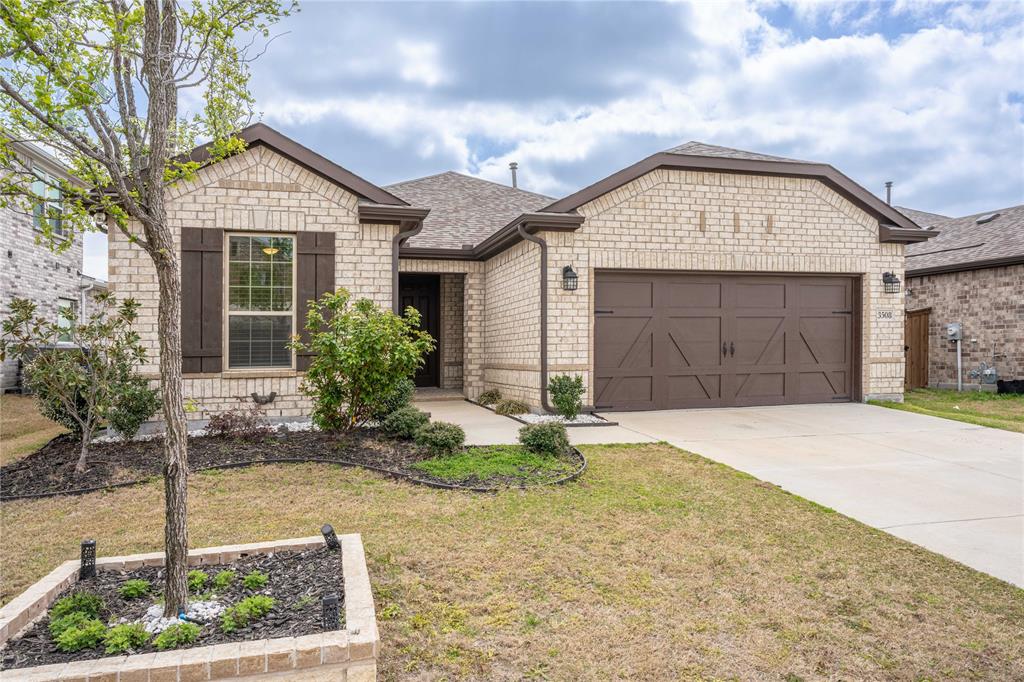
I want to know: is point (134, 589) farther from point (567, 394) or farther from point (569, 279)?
point (569, 279)

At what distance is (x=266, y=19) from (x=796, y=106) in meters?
12.8

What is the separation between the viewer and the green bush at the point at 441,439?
6480 mm

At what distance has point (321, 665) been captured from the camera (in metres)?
2.27

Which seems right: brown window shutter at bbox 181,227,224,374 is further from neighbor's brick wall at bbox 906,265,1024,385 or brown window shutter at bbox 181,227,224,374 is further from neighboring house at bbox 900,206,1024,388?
neighbor's brick wall at bbox 906,265,1024,385

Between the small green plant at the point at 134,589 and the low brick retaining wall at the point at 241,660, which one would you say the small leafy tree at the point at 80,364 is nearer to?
the small green plant at the point at 134,589

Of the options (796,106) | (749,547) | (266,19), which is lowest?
(749,547)

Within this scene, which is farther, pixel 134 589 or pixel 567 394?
pixel 567 394

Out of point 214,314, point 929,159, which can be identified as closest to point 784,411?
point 214,314

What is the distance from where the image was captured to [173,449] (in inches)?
106

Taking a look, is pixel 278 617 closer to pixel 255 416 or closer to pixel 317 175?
pixel 255 416

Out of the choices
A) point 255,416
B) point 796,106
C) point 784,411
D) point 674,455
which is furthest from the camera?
point 796,106

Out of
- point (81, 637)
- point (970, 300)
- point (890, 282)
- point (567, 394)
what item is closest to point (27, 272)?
point (567, 394)

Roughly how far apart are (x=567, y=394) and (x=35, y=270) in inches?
550

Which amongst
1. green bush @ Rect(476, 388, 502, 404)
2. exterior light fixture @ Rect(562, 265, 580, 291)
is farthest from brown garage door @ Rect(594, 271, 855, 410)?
green bush @ Rect(476, 388, 502, 404)
